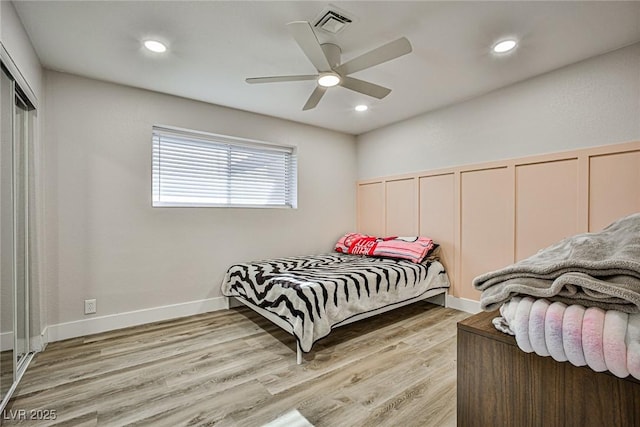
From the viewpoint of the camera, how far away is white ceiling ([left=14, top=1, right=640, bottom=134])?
1.84m

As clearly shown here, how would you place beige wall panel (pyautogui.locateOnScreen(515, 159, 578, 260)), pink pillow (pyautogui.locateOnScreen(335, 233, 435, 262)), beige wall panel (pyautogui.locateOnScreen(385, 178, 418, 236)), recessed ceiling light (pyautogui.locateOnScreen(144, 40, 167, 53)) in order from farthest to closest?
beige wall panel (pyautogui.locateOnScreen(385, 178, 418, 236)) → pink pillow (pyautogui.locateOnScreen(335, 233, 435, 262)) → beige wall panel (pyautogui.locateOnScreen(515, 159, 578, 260)) → recessed ceiling light (pyautogui.locateOnScreen(144, 40, 167, 53))

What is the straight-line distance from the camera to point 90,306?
8.88 ft

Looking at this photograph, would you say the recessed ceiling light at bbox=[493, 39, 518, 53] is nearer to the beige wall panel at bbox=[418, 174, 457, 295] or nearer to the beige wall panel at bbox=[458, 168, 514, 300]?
the beige wall panel at bbox=[458, 168, 514, 300]

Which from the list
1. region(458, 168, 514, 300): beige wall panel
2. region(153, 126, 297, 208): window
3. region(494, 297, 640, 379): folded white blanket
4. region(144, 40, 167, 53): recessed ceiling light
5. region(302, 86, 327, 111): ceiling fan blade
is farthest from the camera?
region(153, 126, 297, 208): window

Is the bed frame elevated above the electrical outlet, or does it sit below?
below

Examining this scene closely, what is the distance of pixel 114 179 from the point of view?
2.83 m

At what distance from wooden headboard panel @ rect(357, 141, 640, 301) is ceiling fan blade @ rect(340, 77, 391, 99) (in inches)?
59.3

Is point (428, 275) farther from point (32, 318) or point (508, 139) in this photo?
point (32, 318)

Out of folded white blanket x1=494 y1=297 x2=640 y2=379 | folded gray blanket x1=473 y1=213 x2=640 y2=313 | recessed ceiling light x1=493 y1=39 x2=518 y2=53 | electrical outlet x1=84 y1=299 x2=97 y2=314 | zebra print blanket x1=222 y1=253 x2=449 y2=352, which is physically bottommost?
electrical outlet x1=84 y1=299 x2=97 y2=314

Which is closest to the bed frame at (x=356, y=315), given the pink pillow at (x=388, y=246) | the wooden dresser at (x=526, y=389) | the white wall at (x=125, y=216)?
the pink pillow at (x=388, y=246)

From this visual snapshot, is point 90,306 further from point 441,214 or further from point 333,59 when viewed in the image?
point 441,214

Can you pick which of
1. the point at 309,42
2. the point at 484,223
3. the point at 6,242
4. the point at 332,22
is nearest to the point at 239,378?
the point at 6,242

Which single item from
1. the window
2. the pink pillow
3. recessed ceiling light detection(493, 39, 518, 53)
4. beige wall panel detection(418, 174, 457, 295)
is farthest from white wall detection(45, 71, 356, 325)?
recessed ceiling light detection(493, 39, 518, 53)

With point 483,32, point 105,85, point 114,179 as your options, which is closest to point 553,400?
point 483,32
